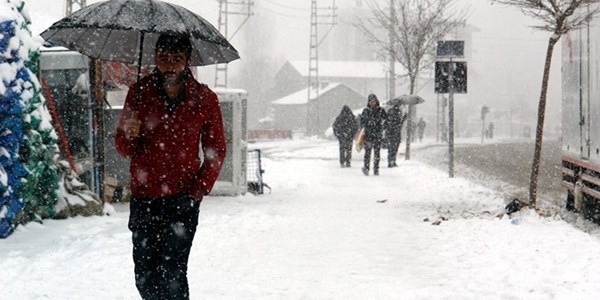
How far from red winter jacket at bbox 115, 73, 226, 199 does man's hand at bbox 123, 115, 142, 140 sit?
49 mm

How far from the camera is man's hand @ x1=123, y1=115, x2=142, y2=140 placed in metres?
4.04

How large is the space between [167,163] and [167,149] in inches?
3.4

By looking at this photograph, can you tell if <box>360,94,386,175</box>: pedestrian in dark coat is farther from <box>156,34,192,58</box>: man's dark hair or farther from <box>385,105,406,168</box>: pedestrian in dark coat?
<box>156,34,192,58</box>: man's dark hair

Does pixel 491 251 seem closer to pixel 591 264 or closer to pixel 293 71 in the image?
pixel 591 264

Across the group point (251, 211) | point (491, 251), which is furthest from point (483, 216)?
point (251, 211)

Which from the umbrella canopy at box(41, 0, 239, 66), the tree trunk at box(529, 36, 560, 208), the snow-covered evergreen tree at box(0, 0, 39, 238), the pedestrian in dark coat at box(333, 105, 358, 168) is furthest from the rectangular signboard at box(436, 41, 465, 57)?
the umbrella canopy at box(41, 0, 239, 66)

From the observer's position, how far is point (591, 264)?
6.49 m

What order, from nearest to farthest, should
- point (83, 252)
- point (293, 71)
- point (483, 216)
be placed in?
1. point (83, 252)
2. point (483, 216)
3. point (293, 71)

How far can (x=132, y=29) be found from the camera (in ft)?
15.3

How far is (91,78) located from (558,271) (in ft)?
24.1

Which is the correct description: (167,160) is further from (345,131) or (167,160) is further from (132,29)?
(345,131)

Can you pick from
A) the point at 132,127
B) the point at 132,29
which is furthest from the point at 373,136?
the point at 132,127

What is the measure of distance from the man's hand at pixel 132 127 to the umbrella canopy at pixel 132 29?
2.40ft

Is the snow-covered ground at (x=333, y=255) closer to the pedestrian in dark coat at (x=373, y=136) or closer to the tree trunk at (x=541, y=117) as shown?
the tree trunk at (x=541, y=117)
